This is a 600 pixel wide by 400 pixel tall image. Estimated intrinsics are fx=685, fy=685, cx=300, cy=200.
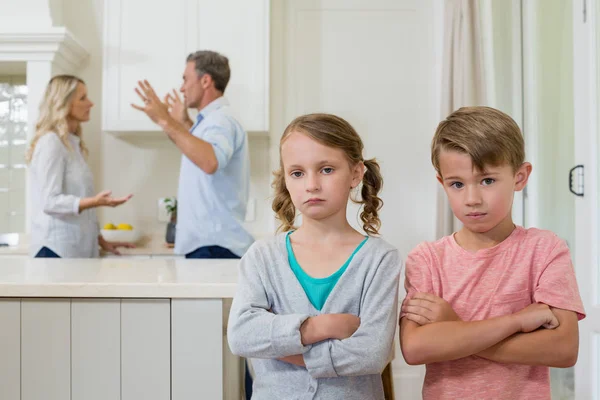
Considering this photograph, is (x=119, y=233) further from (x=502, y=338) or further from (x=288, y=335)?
(x=502, y=338)

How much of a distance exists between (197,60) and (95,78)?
4.25 feet

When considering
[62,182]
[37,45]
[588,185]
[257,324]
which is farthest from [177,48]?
[257,324]

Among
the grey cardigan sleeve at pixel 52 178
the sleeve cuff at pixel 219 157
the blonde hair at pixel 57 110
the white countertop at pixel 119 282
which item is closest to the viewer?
the white countertop at pixel 119 282

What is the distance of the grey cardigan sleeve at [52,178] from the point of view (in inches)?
108

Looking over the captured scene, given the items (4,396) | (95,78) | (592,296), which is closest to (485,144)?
(4,396)

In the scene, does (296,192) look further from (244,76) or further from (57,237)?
(244,76)

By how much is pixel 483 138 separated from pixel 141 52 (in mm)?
2685

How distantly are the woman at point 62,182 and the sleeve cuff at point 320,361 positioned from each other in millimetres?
1774

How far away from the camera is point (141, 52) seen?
11.4ft

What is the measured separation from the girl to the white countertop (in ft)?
1.17

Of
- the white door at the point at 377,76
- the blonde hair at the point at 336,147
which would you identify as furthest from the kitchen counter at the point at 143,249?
the blonde hair at the point at 336,147

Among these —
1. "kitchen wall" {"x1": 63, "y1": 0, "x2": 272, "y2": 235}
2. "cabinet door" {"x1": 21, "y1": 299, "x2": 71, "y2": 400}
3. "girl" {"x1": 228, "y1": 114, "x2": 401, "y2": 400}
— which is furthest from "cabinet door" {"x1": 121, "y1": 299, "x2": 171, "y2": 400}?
"kitchen wall" {"x1": 63, "y1": 0, "x2": 272, "y2": 235}

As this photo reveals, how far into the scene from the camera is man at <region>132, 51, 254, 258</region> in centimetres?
256

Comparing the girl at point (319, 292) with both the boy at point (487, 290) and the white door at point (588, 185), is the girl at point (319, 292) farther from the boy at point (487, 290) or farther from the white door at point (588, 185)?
the white door at point (588, 185)
